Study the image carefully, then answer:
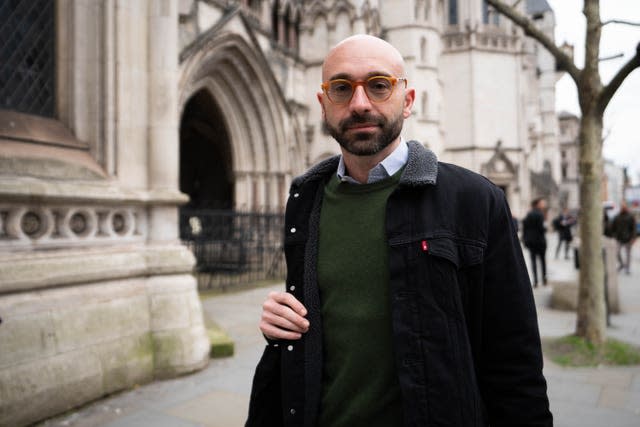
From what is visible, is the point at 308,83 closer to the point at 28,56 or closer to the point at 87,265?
the point at 28,56

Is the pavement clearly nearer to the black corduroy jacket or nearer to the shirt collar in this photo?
the black corduroy jacket

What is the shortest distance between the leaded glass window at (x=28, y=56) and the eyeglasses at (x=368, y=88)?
349 cm

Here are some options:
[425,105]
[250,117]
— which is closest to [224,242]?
[250,117]

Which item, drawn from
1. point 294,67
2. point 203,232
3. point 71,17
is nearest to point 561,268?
point 203,232

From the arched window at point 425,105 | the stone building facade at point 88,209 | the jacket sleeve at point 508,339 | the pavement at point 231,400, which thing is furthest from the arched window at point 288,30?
the jacket sleeve at point 508,339

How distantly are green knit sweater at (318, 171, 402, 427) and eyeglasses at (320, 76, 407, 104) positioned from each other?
9.6 inches

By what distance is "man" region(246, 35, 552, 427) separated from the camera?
132cm

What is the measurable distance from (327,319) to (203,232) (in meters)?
8.53

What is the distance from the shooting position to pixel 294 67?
60.7 ft

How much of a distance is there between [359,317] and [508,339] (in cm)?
42

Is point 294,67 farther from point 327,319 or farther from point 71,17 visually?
point 327,319

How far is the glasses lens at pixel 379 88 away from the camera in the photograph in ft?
4.69

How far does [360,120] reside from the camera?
1434 millimetres

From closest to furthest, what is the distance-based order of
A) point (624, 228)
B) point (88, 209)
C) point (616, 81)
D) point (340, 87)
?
1. point (340, 87)
2. point (88, 209)
3. point (616, 81)
4. point (624, 228)
